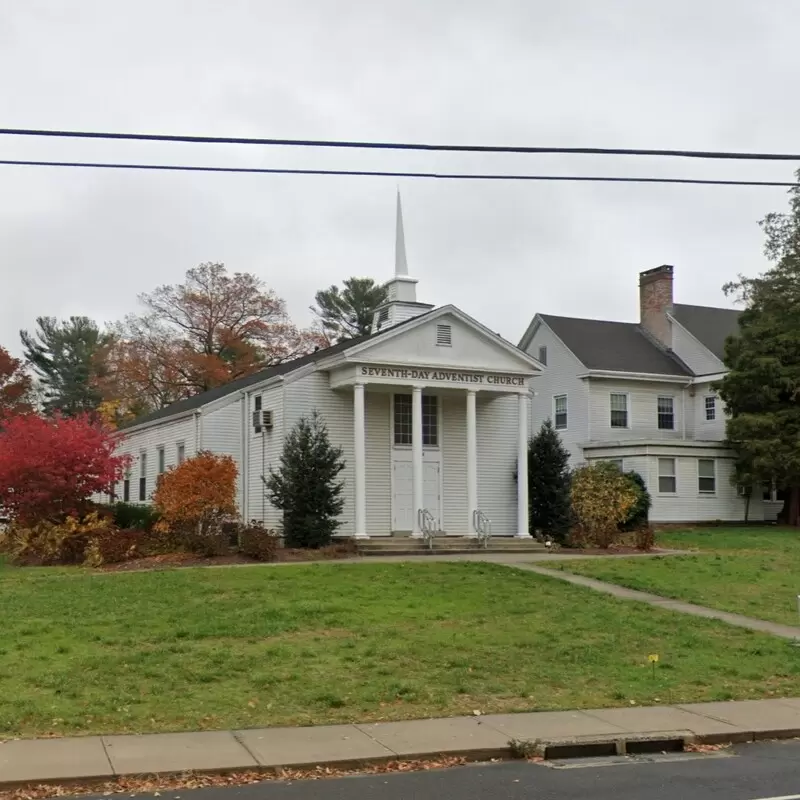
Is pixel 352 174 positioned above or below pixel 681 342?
below

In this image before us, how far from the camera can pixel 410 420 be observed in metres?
28.8

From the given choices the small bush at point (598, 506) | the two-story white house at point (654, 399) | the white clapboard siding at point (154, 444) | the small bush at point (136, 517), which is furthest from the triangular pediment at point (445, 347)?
the two-story white house at point (654, 399)

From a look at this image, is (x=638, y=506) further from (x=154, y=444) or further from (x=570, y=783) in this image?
(x=570, y=783)

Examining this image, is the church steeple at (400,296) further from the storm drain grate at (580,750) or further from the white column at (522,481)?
the storm drain grate at (580,750)

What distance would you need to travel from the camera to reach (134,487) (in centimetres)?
3803

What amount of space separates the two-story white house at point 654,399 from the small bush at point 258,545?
1875 centimetres

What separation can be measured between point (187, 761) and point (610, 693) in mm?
5076

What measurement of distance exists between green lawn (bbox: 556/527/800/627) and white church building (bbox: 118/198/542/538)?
5.47 metres

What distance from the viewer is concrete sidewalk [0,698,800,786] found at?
26.7 ft

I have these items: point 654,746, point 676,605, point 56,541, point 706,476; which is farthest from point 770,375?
point 654,746

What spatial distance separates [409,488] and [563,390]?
50.5ft

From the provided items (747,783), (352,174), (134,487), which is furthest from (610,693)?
(134,487)

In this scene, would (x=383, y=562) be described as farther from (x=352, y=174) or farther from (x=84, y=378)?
(x=84, y=378)

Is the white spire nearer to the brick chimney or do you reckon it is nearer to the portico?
the portico
